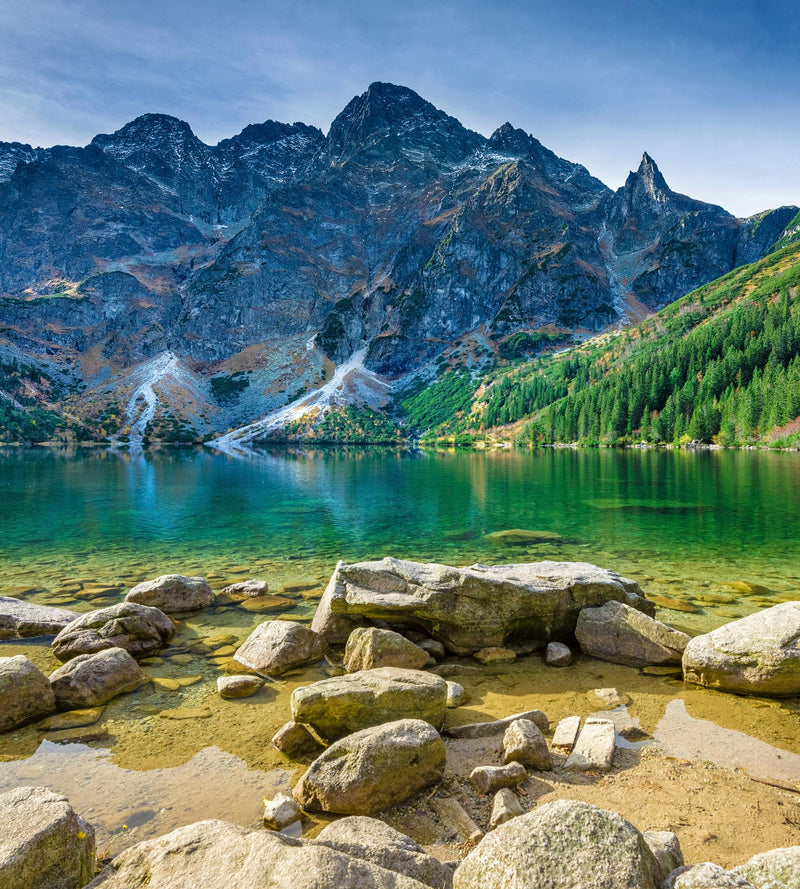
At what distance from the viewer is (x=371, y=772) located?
23.4ft

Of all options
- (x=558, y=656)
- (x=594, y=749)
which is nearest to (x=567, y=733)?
(x=594, y=749)

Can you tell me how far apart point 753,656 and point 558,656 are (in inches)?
162

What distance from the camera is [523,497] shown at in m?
45.6

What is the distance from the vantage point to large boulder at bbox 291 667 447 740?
342 inches

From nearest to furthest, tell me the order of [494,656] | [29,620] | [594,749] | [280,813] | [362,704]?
[280,813] → [594,749] → [362,704] → [494,656] → [29,620]

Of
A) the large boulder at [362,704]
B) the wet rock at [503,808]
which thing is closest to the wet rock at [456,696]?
the large boulder at [362,704]

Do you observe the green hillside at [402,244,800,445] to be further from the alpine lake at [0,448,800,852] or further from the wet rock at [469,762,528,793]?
the wet rock at [469,762,528,793]

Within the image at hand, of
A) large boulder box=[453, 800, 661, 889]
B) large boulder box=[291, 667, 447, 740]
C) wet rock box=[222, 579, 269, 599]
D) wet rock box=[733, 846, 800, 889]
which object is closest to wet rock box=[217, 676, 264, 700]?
large boulder box=[291, 667, 447, 740]

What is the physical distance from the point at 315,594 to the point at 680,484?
149 ft

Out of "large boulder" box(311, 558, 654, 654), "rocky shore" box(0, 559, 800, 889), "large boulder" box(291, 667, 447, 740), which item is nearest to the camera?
"rocky shore" box(0, 559, 800, 889)

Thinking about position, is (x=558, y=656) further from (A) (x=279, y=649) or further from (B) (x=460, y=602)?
(A) (x=279, y=649)

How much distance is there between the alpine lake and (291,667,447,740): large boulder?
0.85 meters

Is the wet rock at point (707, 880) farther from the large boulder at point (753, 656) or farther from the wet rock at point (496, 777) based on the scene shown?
the large boulder at point (753, 656)

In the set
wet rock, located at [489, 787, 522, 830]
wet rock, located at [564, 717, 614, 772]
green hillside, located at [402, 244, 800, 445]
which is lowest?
wet rock, located at [564, 717, 614, 772]
